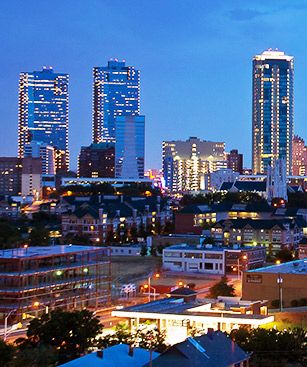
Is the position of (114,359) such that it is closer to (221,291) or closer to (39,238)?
(221,291)

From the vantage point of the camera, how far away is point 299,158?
158125mm

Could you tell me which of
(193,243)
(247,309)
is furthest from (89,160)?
(247,309)

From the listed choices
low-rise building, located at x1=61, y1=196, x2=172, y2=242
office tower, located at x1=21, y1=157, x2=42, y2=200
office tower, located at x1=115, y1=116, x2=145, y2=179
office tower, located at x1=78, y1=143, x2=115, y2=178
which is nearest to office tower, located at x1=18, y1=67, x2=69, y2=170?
office tower, located at x1=78, y1=143, x2=115, y2=178

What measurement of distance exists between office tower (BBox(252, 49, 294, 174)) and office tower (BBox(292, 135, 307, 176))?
28.8ft

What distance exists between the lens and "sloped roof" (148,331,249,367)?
1548 cm

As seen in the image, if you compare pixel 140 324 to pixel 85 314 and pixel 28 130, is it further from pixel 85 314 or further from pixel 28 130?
pixel 28 130

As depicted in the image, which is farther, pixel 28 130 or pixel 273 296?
pixel 28 130

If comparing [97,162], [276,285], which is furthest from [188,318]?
[97,162]

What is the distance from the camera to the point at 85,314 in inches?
768

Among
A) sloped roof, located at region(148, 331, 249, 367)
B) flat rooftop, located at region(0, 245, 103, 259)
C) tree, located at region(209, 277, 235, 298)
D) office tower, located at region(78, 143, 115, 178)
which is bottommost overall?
tree, located at region(209, 277, 235, 298)

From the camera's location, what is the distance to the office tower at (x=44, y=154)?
432ft

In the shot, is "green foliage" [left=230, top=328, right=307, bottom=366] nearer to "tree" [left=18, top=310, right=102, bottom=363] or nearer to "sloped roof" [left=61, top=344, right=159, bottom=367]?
"sloped roof" [left=61, top=344, right=159, bottom=367]

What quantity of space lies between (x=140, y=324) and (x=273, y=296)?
8017 millimetres

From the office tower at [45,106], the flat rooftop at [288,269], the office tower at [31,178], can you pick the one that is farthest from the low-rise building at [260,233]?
the office tower at [45,106]
